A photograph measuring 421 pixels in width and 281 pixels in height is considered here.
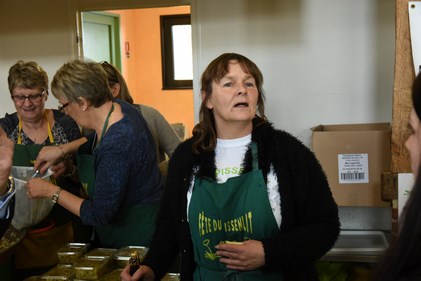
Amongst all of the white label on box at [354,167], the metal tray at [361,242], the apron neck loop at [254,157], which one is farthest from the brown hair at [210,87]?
the metal tray at [361,242]

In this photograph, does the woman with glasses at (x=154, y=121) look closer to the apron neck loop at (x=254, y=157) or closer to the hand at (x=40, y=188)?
the hand at (x=40, y=188)

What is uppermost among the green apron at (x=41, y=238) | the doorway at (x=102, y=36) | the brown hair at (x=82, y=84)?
the doorway at (x=102, y=36)

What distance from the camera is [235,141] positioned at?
159cm

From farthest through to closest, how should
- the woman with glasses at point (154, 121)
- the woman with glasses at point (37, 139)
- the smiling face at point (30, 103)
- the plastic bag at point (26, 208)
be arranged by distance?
1. the woman with glasses at point (154, 121)
2. the smiling face at point (30, 103)
3. the woman with glasses at point (37, 139)
4. the plastic bag at point (26, 208)

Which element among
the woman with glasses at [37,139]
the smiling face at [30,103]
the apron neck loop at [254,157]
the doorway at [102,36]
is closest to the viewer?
the apron neck loop at [254,157]

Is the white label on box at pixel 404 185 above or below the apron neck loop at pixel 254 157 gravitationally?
below

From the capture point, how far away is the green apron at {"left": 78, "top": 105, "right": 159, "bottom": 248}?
1961mm

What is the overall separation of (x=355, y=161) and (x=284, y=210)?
1086 mm

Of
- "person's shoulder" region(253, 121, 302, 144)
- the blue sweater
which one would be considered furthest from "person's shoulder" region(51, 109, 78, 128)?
"person's shoulder" region(253, 121, 302, 144)

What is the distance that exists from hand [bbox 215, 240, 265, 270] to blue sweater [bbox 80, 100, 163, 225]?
21.1 inches

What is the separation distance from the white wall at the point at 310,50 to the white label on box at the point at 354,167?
47cm

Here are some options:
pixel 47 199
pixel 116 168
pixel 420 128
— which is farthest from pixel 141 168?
pixel 420 128

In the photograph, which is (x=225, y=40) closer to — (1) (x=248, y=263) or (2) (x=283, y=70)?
(2) (x=283, y=70)

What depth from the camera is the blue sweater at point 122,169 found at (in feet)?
5.90
